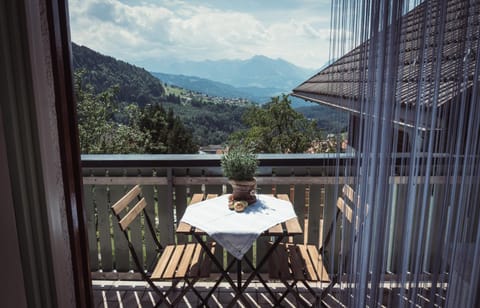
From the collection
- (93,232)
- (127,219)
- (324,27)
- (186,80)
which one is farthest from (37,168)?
(186,80)

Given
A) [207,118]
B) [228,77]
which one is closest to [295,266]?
[207,118]

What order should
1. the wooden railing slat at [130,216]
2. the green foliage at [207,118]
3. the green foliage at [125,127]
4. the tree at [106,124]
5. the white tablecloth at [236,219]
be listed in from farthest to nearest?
1. the green foliage at [125,127]
2. the tree at [106,124]
3. the green foliage at [207,118]
4. the wooden railing slat at [130,216]
5. the white tablecloth at [236,219]

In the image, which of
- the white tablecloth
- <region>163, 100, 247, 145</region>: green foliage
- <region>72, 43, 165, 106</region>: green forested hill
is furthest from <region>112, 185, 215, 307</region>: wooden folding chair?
<region>72, 43, 165, 106</region>: green forested hill

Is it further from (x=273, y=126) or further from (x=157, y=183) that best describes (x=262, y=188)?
(x=273, y=126)

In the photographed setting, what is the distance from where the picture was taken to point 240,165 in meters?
2.28

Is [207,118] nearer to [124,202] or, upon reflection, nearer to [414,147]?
[124,202]

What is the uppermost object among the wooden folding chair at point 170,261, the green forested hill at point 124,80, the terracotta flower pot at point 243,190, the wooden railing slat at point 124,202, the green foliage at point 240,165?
the green forested hill at point 124,80

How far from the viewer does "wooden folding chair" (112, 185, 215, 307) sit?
216 cm

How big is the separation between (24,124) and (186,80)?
15125mm

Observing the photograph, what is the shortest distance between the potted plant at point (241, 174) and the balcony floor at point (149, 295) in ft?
2.72

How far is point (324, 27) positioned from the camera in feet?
3.14

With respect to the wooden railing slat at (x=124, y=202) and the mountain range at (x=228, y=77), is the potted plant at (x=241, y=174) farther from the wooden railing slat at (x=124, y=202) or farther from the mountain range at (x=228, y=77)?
the mountain range at (x=228, y=77)

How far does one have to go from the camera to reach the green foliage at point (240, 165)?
2275mm

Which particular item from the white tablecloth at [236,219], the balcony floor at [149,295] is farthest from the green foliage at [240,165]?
the balcony floor at [149,295]
